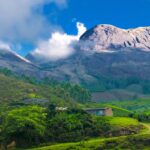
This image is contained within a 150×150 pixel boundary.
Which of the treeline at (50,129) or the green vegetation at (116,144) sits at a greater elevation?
the treeline at (50,129)

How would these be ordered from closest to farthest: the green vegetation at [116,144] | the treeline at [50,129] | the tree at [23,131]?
1. the green vegetation at [116,144]
2. the tree at [23,131]
3. the treeline at [50,129]

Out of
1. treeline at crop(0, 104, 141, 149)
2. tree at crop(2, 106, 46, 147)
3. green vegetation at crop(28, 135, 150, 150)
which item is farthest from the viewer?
treeline at crop(0, 104, 141, 149)

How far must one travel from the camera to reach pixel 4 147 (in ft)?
387

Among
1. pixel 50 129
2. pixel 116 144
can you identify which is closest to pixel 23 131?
pixel 50 129

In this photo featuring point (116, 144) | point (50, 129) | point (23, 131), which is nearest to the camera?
point (116, 144)

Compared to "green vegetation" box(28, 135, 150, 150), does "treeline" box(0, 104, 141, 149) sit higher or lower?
higher

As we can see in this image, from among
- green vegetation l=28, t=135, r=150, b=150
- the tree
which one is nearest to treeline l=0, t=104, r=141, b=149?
the tree

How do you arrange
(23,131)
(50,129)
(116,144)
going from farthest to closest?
(50,129) → (23,131) → (116,144)

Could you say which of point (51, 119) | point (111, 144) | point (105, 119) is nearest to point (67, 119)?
point (51, 119)

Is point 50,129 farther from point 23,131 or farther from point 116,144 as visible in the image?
point 116,144

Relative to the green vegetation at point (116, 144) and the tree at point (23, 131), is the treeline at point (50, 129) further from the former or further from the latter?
the green vegetation at point (116, 144)

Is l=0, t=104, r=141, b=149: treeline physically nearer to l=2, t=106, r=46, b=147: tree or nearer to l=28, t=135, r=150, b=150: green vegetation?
l=2, t=106, r=46, b=147: tree

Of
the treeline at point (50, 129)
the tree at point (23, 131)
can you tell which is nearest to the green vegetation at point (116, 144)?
the tree at point (23, 131)

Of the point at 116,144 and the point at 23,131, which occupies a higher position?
the point at 23,131
